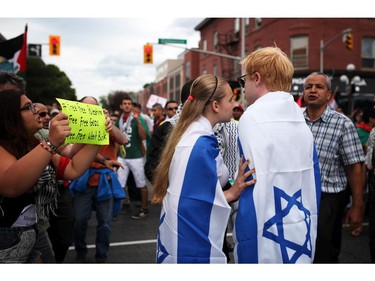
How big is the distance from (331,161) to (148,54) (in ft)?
61.0

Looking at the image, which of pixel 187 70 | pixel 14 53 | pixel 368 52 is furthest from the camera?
pixel 187 70

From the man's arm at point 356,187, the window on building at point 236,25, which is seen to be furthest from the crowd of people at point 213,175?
the window on building at point 236,25

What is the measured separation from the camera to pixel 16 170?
2191mm

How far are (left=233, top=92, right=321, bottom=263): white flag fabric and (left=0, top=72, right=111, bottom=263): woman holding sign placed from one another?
1003 millimetres

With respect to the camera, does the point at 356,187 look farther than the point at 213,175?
Yes

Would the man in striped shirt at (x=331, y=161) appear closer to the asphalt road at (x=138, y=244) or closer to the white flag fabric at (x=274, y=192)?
the asphalt road at (x=138, y=244)

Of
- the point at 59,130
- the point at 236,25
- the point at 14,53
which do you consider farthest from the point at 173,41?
the point at 236,25

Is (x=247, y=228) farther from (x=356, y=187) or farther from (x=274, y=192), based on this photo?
(x=356, y=187)

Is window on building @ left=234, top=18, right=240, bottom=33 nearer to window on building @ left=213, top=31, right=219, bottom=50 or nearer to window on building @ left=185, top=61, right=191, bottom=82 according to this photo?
window on building @ left=213, top=31, right=219, bottom=50

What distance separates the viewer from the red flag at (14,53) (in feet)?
26.6

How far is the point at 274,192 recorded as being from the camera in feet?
7.20

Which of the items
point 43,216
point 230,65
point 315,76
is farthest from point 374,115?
point 230,65

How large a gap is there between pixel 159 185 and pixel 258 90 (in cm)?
77

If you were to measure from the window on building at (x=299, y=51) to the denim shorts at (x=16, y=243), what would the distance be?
91.5ft
